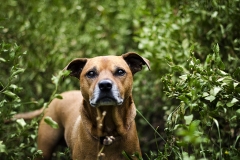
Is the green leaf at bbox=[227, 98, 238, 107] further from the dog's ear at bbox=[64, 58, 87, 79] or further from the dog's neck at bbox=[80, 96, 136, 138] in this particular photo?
the dog's ear at bbox=[64, 58, 87, 79]

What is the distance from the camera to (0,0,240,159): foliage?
12.2 feet

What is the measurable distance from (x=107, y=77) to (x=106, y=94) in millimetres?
181

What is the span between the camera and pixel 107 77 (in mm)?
3824

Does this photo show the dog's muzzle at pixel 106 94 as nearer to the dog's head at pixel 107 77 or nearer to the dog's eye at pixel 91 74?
the dog's head at pixel 107 77

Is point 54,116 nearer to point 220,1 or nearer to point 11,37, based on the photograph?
point 11,37

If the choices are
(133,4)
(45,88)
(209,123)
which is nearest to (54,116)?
(45,88)

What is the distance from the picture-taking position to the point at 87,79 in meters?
4.01

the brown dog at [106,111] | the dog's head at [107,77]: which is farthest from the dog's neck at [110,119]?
the dog's head at [107,77]

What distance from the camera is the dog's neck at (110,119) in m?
3.98

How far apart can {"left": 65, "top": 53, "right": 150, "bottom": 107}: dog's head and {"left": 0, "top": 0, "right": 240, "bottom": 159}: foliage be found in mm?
333

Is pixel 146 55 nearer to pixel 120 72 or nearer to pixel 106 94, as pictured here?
pixel 120 72

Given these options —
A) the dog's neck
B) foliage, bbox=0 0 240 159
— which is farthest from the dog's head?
foliage, bbox=0 0 240 159

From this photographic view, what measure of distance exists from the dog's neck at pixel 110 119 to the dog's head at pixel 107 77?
14cm

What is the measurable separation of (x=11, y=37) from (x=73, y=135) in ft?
8.26
